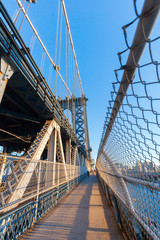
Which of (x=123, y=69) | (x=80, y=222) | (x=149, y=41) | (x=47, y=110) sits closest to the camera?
(x=149, y=41)

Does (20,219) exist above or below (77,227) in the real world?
above

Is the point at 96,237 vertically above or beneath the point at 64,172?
beneath

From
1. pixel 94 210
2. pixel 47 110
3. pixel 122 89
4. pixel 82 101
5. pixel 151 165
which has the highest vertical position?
pixel 82 101

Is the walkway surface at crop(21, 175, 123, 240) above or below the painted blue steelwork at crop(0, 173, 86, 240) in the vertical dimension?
below

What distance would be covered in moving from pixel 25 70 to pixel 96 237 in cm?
437

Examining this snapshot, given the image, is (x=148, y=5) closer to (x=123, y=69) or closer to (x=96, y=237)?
(x=123, y=69)

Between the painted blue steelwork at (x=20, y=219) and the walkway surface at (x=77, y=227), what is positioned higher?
the painted blue steelwork at (x=20, y=219)

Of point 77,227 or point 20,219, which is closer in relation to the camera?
point 20,219

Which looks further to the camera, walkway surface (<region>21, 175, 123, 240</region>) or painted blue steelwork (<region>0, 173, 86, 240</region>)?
walkway surface (<region>21, 175, 123, 240</region>)

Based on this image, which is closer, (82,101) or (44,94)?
(44,94)

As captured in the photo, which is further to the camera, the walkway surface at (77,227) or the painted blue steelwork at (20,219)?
the walkway surface at (77,227)

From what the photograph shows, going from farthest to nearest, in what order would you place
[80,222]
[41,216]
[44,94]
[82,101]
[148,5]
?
[82,101]
[44,94]
[41,216]
[80,222]
[148,5]

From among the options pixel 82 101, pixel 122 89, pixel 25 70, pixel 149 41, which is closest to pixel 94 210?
pixel 122 89

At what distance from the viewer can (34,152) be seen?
3791 millimetres
